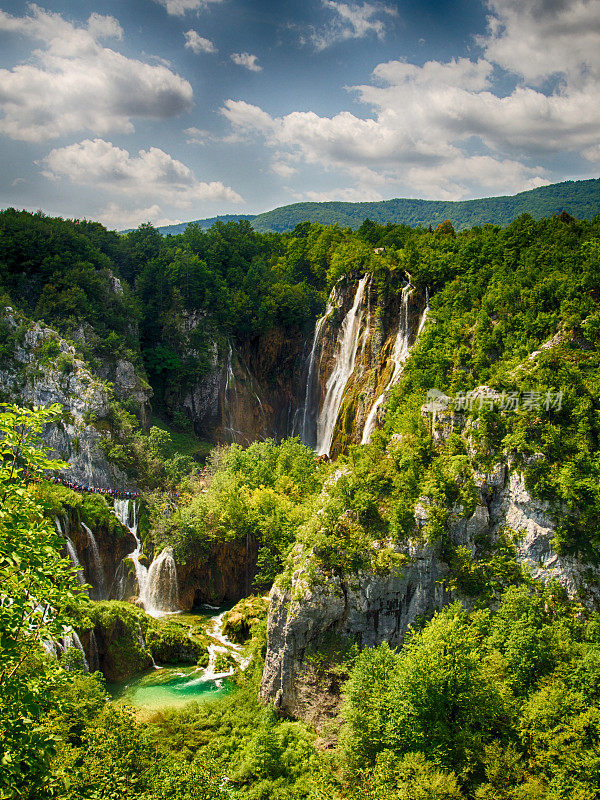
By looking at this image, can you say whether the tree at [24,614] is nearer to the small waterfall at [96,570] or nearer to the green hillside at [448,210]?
the small waterfall at [96,570]

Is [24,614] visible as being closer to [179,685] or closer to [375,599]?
[375,599]

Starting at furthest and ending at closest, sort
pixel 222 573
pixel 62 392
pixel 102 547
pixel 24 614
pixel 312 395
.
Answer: pixel 312 395 < pixel 62 392 < pixel 222 573 < pixel 102 547 < pixel 24 614

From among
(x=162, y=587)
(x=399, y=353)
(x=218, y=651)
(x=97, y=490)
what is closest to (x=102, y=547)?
(x=97, y=490)

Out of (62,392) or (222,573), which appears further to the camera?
(62,392)

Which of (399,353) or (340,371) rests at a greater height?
(399,353)

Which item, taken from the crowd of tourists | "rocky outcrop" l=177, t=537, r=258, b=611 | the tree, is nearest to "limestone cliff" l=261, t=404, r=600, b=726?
"rocky outcrop" l=177, t=537, r=258, b=611

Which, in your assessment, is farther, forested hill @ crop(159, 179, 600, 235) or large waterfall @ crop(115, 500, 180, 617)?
forested hill @ crop(159, 179, 600, 235)

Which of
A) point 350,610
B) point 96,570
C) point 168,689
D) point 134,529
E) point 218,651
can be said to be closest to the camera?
point 350,610

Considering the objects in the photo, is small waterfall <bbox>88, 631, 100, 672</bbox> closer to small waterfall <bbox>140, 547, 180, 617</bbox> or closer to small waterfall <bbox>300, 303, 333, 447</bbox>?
small waterfall <bbox>140, 547, 180, 617</bbox>
